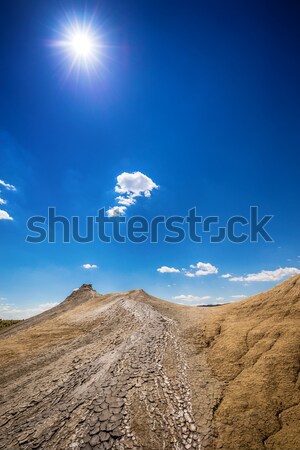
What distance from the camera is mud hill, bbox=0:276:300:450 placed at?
12.7 metres

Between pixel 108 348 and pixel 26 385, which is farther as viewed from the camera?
pixel 108 348

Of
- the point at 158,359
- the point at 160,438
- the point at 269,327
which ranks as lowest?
the point at 160,438

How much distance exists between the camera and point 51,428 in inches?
531

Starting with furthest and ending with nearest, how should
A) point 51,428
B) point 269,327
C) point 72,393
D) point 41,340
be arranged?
point 41,340, point 269,327, point 72,393, point 51,428

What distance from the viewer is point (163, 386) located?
54.3 feet

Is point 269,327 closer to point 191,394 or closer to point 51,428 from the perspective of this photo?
point 191,394

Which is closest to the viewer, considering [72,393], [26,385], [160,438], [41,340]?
[160,438]

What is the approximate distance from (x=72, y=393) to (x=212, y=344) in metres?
13.5

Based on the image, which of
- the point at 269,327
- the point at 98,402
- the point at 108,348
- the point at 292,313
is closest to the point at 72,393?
the point at 98,402

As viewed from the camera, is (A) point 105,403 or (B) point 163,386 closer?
(A) point 105,403

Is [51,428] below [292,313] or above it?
below

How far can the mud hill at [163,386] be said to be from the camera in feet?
41.6

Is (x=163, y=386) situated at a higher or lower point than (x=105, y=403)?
higher

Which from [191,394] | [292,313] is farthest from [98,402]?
[292,313]
